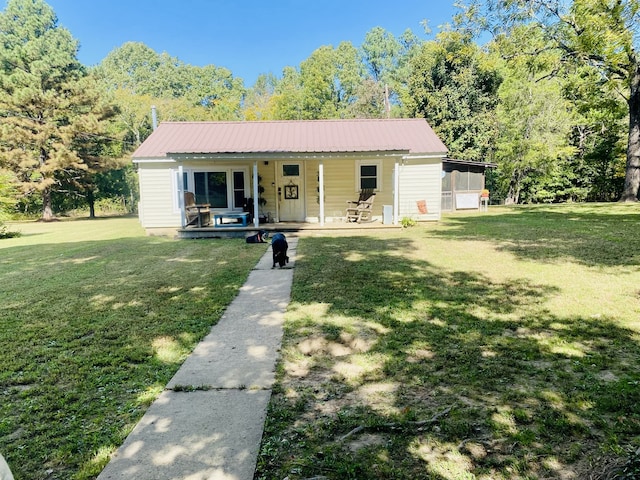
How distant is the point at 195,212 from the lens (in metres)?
12.8

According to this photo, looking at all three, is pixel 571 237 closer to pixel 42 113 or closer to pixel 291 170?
pixel 291 170

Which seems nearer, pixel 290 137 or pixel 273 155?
pixel 273 155

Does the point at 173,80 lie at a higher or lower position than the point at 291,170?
higher

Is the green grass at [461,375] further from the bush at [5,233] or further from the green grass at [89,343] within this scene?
the bush at [5,233]

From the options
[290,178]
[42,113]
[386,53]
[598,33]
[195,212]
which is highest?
[386,53]

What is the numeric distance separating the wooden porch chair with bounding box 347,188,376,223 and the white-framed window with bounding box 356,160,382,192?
0.25m

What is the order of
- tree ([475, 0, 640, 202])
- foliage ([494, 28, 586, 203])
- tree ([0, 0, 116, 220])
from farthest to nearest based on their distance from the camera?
1. foliage ([494, 28, 586, 203])
2. tree ([0, 0, 116, 220])
3. tree ([475, 0, 640, 202])

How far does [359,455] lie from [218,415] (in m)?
0.95

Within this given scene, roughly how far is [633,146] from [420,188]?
9450 millimetres

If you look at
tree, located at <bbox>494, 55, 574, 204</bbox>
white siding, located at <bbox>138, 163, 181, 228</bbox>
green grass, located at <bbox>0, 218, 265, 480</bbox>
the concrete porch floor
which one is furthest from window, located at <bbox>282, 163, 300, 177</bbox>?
tree, located at <bbox>494, 55, 574, 204</bbox>

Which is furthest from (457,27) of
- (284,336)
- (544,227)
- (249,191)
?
(284,336)

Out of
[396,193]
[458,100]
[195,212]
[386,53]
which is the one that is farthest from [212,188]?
[386,53]

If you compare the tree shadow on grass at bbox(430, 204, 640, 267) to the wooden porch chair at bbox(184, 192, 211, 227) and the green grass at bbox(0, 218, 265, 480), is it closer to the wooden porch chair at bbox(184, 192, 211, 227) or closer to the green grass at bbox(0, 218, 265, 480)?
the green grass at bbox(0, 218, 265, 480)

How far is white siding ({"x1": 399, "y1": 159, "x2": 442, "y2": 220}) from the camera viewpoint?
1452 cm
